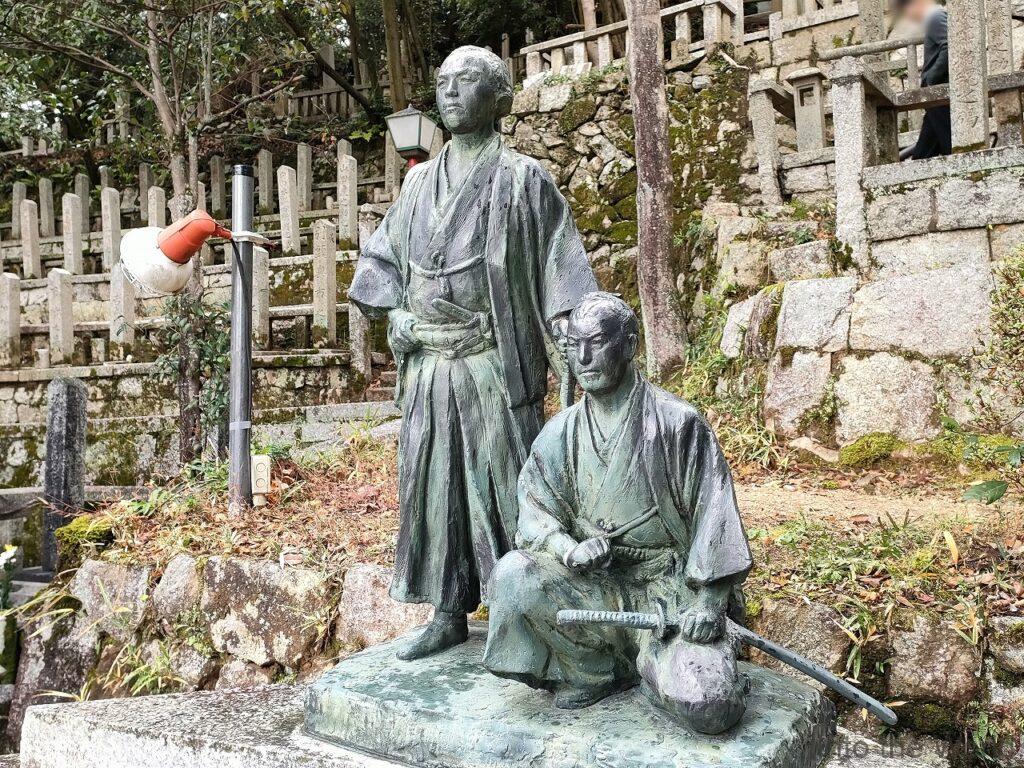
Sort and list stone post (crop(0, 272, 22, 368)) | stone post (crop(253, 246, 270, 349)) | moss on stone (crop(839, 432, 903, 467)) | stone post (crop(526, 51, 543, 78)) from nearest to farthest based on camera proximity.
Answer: moss on stone (crop(839, 432, 903, 467)) < stone post (crop(253, 246, 270, 349)) < stone post (crop(0, 272, 22, 368)) < stone post (crop(526, 51, 543, 78))

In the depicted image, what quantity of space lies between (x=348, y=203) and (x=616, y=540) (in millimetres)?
8751

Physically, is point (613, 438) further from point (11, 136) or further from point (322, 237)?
point (11, 136)

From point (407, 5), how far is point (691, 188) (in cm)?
852

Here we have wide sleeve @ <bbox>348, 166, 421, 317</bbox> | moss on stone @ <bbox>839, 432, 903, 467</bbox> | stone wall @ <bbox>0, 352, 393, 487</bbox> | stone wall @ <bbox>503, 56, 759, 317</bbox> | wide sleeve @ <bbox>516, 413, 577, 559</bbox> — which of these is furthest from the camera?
stone wall @ <bbox>503, 56, 759, 317</bbox>

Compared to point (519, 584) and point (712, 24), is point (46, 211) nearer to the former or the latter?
point (712, 24)

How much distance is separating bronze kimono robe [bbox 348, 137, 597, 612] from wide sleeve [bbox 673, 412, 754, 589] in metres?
0.69

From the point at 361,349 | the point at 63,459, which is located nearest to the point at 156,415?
the point at 63,459

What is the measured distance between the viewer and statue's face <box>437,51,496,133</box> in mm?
3197

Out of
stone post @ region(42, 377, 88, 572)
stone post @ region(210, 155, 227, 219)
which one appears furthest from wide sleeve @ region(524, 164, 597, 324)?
stone post @ region(210, 155, 227, 219)

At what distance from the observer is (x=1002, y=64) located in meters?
7.39

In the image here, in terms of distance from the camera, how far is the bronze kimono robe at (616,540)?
267cm

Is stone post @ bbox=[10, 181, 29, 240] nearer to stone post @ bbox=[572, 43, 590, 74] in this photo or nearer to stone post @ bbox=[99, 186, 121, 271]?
stone post @ bbox=[99, 186, 121, 271]

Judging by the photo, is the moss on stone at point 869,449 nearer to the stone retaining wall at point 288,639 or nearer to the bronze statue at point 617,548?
the stone retaining wall at point 288,639

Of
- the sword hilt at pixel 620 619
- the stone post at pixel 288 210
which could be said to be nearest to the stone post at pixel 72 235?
the stone post at pixel 288 210
